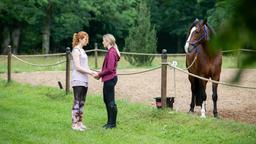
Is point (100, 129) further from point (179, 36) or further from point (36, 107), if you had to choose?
point (179, 36)

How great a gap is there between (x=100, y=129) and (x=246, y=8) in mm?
7231

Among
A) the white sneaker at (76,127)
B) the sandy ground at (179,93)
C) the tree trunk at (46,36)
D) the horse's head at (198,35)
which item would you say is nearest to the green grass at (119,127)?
the white sneaker at (76,127)

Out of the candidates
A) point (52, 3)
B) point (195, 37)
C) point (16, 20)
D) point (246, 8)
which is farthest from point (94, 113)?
point (16, 20)

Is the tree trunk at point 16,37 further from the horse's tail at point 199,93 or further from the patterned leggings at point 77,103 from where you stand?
the patterned leggings at point 77,103

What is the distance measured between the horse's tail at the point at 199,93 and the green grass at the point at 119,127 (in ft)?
2.92

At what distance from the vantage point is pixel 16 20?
41812 millimetres

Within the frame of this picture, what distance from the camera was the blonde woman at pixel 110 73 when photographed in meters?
8.10

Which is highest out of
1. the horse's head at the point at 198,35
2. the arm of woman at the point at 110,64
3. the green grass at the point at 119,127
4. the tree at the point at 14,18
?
the tree at the point at 14,18

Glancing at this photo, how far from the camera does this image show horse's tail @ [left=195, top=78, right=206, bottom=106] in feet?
31.3

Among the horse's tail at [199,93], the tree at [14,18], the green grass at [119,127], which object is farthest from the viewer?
the tree at [14,18]

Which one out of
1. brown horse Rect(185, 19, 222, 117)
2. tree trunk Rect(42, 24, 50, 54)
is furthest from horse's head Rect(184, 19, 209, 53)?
tree trunk Rect(42, 24, 50, 54)

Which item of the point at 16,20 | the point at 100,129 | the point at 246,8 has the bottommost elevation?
the point at 100,129

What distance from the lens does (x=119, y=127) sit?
8.48 metres

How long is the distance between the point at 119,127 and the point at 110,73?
0.98 metres
